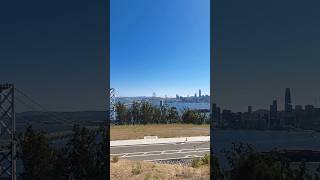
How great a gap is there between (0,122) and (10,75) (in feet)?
1.43

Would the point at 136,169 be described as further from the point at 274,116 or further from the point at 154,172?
the point at 274,116

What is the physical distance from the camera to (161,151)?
32.2 feet

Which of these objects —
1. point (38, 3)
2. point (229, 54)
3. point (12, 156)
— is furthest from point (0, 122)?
point (229, 54)

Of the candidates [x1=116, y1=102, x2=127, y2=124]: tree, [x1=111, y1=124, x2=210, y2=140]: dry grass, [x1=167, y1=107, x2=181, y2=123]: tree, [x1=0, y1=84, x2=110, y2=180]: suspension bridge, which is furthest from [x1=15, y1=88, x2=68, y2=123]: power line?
[x1=167, y1=107, x2=181, y2=123]: tree

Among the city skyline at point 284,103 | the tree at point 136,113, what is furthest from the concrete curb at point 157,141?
the city skyline at point 284,103

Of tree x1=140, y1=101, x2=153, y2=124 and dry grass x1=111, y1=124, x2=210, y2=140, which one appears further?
tree x1=140, y1=101, x2=153, y2=124

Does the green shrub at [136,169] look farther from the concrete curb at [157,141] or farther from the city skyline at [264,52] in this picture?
the city skyline at [264,52]

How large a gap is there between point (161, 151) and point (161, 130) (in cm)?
201

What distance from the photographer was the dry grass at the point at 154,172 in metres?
6.14

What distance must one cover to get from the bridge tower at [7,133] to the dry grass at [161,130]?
18.7 feet

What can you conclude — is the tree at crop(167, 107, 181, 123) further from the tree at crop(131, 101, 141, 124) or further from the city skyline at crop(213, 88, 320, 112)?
the city skyline at crop(213, 88, 320, 112)

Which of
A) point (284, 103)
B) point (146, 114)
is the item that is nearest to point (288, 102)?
point (284, 103)

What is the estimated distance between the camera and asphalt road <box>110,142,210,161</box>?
8.61 m

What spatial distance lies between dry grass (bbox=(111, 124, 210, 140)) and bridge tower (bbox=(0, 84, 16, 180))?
5.71 m
